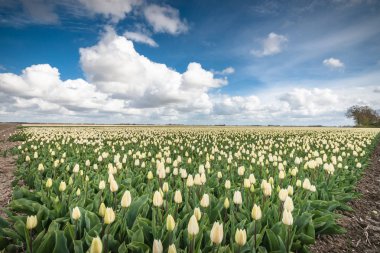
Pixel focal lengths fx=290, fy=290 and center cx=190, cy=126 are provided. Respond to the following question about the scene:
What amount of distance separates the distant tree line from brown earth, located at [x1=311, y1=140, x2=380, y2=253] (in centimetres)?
11695

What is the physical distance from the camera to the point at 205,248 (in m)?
3.82

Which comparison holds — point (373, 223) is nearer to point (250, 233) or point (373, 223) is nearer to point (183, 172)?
point (250, 233)

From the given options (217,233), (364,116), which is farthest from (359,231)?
(364,116)

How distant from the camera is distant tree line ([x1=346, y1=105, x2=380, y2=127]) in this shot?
358 ft

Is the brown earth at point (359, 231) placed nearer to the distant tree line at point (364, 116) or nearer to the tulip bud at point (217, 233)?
the tulip bud at point (217, 233)

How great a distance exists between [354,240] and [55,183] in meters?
6.30

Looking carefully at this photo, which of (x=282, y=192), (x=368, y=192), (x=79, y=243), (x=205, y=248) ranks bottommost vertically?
(x=368, y=192)

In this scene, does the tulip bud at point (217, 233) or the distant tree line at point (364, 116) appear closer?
the tulip bud at point (217, 233)

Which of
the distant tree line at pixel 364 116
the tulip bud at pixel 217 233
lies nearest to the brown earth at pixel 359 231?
the tulip bud at pixel 217 233

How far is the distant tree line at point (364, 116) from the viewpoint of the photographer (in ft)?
358

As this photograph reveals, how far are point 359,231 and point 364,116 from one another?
399ft

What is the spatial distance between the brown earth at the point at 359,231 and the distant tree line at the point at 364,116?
117 m

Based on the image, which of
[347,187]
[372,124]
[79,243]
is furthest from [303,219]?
[372,124]

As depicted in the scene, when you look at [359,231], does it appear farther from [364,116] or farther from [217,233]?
[364,116]
